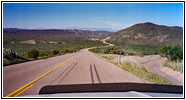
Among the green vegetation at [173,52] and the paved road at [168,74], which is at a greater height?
the green vegetation at [173,52]

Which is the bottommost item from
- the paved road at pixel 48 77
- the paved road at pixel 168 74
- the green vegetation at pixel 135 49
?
the paved road at pixel 168 74

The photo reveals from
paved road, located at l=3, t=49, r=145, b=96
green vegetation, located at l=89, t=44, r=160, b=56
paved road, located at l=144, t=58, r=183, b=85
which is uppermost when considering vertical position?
green vegetation, located at l=89, t=44, r=160, b=56

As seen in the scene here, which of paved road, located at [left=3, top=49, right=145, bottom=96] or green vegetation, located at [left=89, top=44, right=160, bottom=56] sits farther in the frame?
green vegetation, located at [left=89, top=44, right=160, bottom=56]

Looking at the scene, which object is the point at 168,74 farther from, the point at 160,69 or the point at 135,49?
the point at 135,49

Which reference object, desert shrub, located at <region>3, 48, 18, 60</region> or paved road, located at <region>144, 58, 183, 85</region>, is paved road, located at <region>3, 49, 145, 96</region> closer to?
desert shrub, located at <region>3, 48, 18, 60</region>

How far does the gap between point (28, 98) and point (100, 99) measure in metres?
1.56

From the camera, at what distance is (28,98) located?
3713 millimetres

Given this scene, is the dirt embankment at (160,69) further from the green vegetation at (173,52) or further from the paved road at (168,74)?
the green vegetation at (173,52)

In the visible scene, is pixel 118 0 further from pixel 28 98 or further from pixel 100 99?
pixel 28 98

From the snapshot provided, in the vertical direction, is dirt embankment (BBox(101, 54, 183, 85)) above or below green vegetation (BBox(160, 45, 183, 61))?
below

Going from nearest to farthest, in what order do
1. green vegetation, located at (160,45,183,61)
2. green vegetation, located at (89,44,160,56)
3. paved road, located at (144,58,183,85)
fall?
paved road, located at (144,58,183,85)
green vegetation, located at (160,45,183,61)
green vegetation, located at (89,44,160,56)

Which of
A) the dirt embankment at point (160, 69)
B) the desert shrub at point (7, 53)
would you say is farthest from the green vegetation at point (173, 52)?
the desert shrub at point (7, 53)

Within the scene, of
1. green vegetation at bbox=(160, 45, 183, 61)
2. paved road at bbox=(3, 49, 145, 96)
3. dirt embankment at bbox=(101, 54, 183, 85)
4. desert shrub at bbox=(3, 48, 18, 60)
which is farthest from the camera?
green vegetation at bbox=(160, 45, 183, 61)

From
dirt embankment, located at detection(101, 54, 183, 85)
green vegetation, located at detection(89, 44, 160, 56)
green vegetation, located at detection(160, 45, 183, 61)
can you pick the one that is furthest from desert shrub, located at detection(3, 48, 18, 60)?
green vegetation, located at detection(160, 45, 183, 61)
